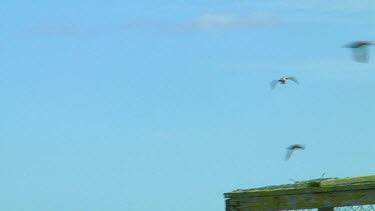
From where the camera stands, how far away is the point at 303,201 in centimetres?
1162

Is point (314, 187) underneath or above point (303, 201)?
above

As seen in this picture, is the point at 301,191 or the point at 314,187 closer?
the point at 314,187

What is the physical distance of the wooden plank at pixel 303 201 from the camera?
11234 millimetres

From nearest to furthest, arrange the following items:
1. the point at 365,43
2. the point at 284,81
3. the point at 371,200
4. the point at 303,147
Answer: the point at 371,200 → the point at 365,43 → the point at 303,147 → the point at 284,81

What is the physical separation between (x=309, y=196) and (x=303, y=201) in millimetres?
93

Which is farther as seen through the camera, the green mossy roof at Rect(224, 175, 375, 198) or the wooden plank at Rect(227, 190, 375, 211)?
the green mossy roof at Rect(224, 175, 375, 198)

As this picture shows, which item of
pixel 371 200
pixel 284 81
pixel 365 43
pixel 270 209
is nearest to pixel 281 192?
pixel 270 209

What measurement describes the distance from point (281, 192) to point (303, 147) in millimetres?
3164

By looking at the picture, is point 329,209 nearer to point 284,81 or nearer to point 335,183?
point 335,183

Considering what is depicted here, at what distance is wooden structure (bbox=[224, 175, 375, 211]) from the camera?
11.3 meters

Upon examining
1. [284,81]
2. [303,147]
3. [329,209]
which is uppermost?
[284,81]

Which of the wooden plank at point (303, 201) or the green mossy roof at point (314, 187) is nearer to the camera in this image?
the wooden plank at point (303, 201)

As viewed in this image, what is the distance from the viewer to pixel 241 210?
12086mm

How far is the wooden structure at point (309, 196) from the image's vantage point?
11.3 meters
